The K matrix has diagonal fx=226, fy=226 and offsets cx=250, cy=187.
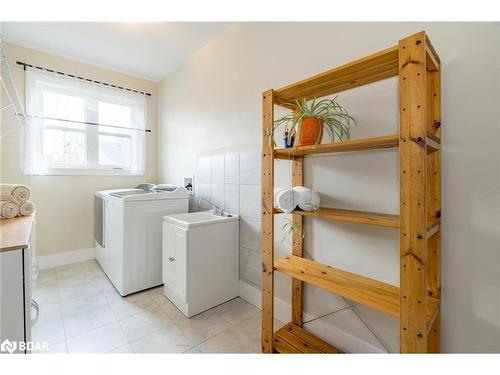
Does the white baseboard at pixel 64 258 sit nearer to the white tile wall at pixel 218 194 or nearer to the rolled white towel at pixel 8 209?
the rolled white towel at pixel 8 209

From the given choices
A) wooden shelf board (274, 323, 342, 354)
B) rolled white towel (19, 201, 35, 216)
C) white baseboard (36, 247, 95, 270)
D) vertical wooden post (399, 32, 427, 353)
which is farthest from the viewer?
white baseboard (36, 247, 95, 270)

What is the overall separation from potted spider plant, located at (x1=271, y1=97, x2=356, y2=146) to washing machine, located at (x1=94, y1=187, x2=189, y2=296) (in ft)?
4.50

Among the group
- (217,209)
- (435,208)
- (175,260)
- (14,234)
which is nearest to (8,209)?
(14,234)

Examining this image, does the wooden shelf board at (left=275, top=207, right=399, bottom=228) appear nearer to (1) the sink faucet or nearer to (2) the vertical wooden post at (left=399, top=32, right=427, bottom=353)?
(2) the vertical wooden post at (left=399, top=32, right=427, bottom=353)

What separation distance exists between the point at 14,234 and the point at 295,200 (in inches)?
50.8

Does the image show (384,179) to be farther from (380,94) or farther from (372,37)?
(372,37)

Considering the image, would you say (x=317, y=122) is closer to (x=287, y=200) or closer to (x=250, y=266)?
(x=287, y=200)

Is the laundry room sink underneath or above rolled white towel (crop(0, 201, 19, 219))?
underneath

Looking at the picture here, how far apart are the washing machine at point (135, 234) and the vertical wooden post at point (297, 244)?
4.14 ft

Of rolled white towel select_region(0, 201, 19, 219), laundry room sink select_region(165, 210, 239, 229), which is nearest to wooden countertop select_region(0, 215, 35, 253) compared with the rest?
rolled white towel select_region(0, 201, 19, 219)

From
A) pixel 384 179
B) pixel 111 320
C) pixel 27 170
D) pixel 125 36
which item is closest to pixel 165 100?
pixel 125 36

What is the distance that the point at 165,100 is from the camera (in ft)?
10.1

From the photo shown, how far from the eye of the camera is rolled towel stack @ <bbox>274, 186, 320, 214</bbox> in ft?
4.00

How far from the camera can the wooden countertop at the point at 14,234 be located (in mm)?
812
